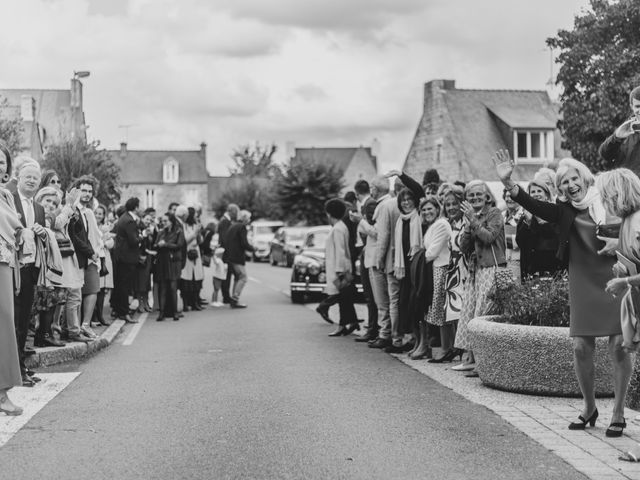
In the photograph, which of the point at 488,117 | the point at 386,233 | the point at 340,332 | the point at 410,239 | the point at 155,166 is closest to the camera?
the point at 410,239

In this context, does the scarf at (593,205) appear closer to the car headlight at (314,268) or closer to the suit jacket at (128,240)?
the suit jacket at (128,240)

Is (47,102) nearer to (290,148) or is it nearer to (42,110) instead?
(42,110)

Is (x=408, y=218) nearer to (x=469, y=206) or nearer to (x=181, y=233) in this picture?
(x=469, y=206)

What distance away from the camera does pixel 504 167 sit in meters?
7.30

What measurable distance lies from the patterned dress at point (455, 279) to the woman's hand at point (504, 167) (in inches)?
118

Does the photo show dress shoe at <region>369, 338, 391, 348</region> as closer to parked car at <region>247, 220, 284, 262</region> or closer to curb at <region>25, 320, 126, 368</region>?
curb at <region>25, 320, 126, 368</region>

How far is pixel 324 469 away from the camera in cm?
599

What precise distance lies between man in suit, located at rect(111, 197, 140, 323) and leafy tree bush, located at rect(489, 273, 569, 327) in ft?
29.7

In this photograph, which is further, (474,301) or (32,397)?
(474,301)

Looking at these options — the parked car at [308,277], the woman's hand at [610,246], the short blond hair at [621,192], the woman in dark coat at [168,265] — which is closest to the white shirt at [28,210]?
the woman's hand at [610,246]

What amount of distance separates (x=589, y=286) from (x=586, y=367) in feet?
1.91

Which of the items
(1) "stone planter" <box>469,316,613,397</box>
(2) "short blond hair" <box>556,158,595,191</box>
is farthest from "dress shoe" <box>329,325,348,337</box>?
(2) "short blond hair" <box>556,158,595,191</box>

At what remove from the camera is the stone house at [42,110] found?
64688 mm

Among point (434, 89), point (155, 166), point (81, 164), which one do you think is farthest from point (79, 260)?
point (155, 166)
